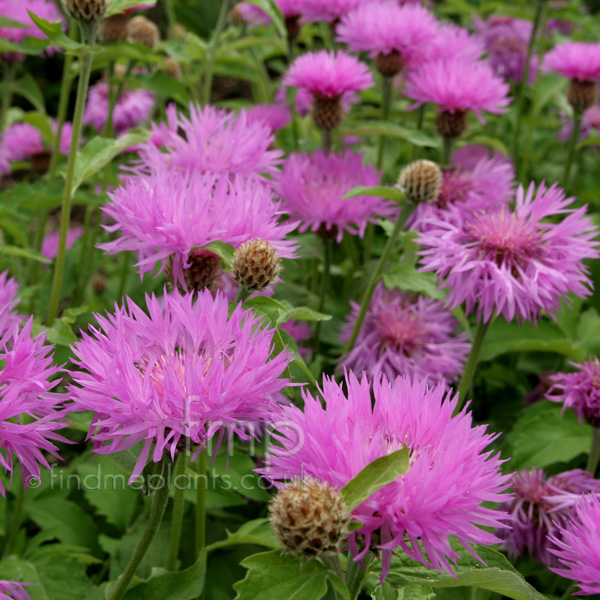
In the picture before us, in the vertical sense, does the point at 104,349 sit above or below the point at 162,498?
above

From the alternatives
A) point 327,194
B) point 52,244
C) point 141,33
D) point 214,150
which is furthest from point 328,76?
point 52,244

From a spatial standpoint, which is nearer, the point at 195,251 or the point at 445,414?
the point at 445,414

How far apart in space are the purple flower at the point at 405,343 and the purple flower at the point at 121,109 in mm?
1882

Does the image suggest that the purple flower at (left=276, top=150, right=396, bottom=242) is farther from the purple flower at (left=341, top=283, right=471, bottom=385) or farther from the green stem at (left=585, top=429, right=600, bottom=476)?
the green stem at (left=585, top=429, right=600, bottom=476)

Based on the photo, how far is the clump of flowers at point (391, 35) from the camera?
2311mm

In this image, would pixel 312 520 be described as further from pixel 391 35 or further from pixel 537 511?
pixel 391 35

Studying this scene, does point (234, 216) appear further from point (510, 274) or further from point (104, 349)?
point (510, 274)

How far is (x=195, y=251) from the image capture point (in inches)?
55.0

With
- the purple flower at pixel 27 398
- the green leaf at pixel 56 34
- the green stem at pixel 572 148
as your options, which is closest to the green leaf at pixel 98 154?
the green leaf at pixel 56 34

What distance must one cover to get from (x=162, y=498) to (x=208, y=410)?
0.73ft

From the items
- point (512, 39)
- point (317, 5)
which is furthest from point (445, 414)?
point (512, 39)

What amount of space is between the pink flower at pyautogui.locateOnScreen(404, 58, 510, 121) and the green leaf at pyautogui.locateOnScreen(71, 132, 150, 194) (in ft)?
2.92

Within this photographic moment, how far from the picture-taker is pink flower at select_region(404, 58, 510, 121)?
2.16 metres

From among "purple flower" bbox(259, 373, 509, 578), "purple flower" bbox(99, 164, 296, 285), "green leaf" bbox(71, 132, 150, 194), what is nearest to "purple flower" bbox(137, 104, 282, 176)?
"green leaf" bbox(71, 132, 150, 194)
